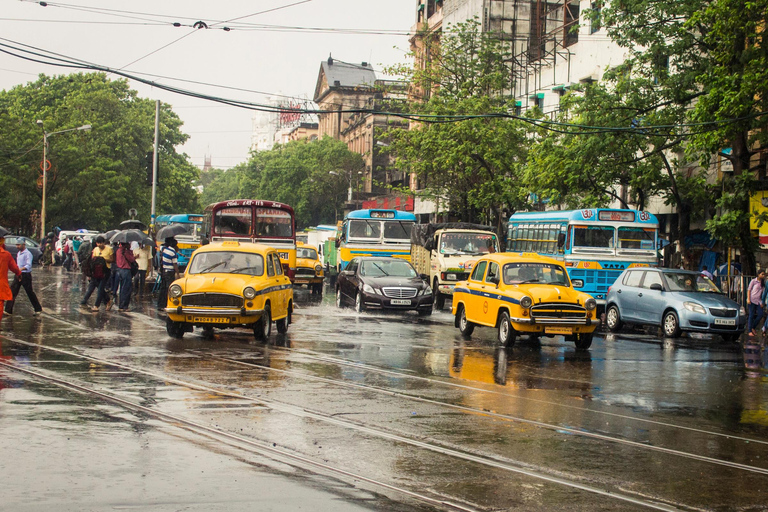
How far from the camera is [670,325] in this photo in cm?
2175

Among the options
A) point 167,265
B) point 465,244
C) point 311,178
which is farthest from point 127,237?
point 311,178

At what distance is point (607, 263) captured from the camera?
26.2 metres

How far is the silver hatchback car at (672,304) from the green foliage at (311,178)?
65.6 metres

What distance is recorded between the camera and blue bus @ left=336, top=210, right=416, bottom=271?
33219mm

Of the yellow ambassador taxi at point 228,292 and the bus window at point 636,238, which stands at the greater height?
the bus window at point 636,238

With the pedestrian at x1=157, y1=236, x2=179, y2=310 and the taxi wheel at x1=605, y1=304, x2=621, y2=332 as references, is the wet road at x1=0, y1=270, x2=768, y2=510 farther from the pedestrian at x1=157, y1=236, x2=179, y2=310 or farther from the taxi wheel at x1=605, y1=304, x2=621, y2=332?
the pedestrian at x1=157, y1=236, x2=179, y2=310

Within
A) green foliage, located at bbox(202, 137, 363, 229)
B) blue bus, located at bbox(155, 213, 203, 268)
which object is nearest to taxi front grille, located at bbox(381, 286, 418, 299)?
blue bus, located at bbox(155, 213, 203, 268)

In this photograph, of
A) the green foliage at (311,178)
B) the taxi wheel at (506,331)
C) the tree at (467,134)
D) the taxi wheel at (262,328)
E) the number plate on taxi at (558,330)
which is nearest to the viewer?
the taxi wheel at (262,328)

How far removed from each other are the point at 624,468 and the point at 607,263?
1902cm

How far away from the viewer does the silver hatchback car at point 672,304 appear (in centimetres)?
2103

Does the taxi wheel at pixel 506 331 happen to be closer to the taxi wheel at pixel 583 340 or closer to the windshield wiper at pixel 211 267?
the taxi wheel at pixel 583 340

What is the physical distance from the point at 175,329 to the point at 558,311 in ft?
23.2

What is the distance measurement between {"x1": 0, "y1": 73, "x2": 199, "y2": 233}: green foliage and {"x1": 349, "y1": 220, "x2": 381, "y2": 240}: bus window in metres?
35.4

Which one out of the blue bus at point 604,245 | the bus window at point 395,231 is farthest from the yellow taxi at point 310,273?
the blue bus at point 604,245
